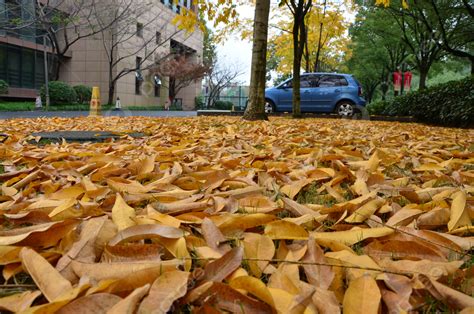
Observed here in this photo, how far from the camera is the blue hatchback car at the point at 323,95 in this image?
14.6 metres

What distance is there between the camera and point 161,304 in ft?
2.96

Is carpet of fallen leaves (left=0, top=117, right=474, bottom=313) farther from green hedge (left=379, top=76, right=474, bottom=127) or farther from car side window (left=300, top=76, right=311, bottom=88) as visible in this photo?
car side window (left=300, top=76, right=311, bottom=88)

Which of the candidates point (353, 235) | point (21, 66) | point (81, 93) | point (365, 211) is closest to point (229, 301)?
point (353, 235)

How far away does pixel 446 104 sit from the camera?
9.48 meters

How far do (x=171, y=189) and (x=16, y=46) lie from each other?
28.5m

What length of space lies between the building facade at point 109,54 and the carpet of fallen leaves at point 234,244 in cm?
2097

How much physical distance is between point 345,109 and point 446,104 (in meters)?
5.38

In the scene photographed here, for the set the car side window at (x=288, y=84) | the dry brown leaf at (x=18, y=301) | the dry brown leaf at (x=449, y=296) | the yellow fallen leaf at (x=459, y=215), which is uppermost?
the car side window at (x=288, y=84)

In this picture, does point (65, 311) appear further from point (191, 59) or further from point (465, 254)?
point (191, 59)

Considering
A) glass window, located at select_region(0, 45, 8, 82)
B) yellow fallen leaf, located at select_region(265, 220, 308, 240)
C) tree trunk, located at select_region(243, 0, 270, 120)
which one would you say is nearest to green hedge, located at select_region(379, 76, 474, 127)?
tree trunk, located at select_region(243, 0, 270, 120)

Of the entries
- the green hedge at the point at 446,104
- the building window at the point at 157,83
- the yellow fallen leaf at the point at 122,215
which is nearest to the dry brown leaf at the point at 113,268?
the yellow fallen leaf at the point at 122,215

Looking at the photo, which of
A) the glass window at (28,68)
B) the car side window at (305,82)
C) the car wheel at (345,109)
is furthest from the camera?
the glass window at (28,68)

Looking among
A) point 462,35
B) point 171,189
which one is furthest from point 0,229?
point 462,35

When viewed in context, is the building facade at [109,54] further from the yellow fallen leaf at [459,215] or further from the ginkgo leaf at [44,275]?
the ginkgo leaf at [44,275]
